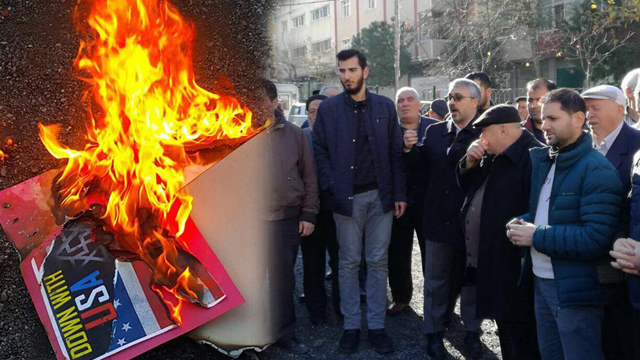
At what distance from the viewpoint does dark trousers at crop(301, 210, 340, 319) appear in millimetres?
5363

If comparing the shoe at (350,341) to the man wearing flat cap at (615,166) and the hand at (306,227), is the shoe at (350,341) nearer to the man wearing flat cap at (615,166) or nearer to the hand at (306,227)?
the hand at (306,227)

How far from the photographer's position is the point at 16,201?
13.5 ft

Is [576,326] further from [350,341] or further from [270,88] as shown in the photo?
[270,88]

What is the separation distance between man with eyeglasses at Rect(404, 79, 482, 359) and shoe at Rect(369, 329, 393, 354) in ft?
0.96

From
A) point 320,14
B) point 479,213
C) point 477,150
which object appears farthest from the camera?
point 320,14

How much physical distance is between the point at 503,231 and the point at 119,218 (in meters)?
2.51

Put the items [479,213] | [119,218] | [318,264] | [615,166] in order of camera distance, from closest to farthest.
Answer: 1. [615,166]
2. [479,213]
3. [119,218]
4. [318,264]

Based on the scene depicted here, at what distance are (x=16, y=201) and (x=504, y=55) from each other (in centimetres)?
2260

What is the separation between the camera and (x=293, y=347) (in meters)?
4.64

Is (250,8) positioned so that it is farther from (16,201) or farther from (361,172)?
(16,201)

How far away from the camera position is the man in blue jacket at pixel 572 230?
3039 millimetres

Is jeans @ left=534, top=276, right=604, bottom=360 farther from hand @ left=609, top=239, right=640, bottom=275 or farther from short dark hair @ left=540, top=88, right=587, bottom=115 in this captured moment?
short dark hair @ left=540, top=88, right=587, bottom=115

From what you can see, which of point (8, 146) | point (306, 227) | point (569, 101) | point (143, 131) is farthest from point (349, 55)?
point (8, 146)

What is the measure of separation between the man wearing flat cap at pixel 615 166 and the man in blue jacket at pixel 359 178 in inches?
57.4
